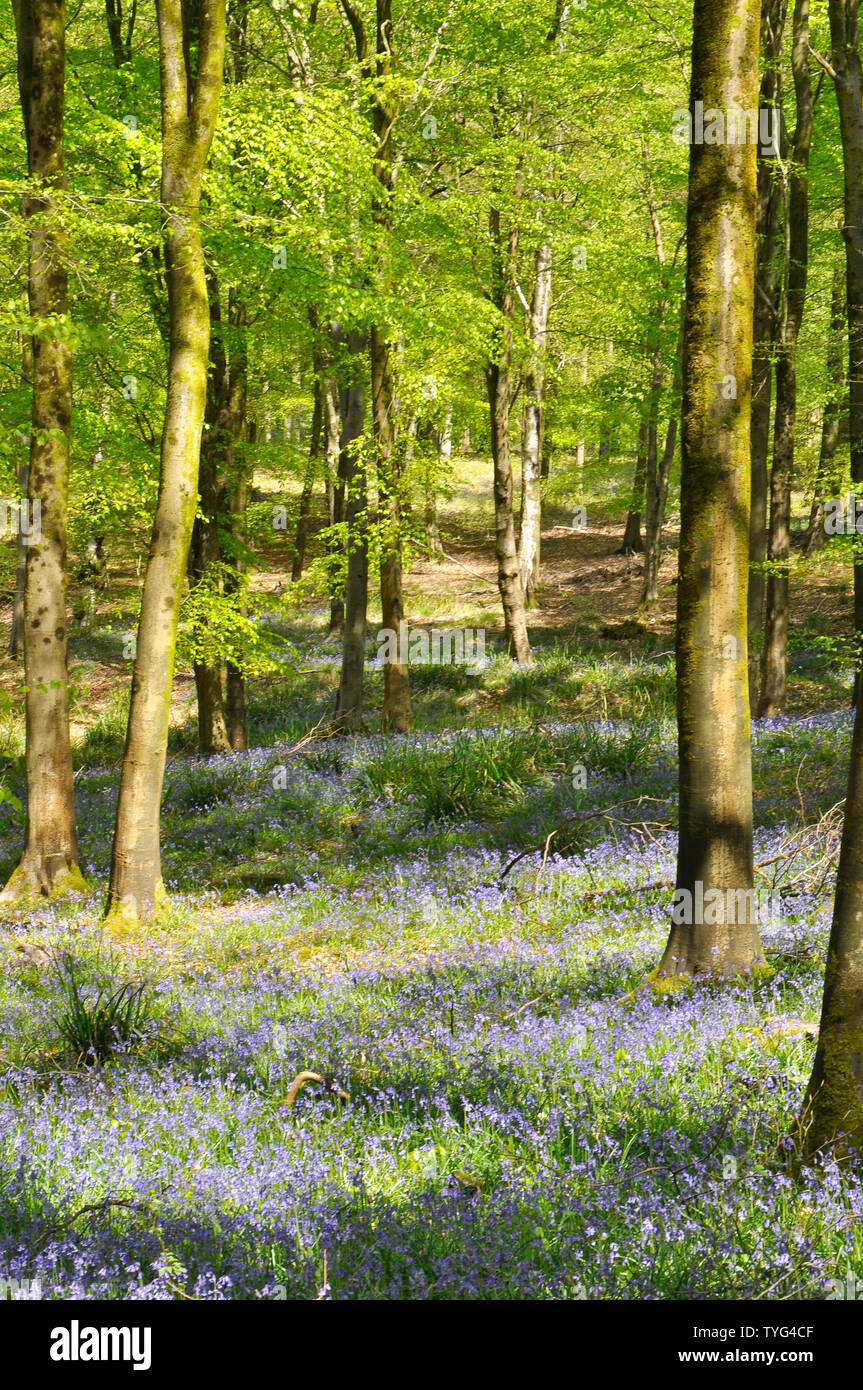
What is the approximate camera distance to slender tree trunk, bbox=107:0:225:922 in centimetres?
892

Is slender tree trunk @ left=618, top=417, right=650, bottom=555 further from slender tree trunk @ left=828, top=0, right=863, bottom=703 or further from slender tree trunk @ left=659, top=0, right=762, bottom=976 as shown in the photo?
slender tree trunk @ left=659, top=0, right=762, bottom=976

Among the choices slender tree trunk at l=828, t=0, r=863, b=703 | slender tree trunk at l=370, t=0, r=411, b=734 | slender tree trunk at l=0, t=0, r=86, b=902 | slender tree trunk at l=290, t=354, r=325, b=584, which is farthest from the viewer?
slender tree trunk at l=290, t=354, r=325, b=584

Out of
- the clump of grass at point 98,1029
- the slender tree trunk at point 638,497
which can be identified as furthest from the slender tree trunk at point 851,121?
the slender tree trunk at point 638,497

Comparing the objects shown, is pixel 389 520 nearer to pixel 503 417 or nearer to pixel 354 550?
pixel 354 550

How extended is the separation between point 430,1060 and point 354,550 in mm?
10976

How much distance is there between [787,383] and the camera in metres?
14.5

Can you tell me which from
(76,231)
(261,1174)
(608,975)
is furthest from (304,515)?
(261,1174)

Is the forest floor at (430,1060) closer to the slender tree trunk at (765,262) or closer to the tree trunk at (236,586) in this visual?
the tree trunk at (236,586)

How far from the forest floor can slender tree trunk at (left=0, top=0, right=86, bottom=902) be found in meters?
0.72

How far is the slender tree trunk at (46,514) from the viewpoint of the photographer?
9.44 metres

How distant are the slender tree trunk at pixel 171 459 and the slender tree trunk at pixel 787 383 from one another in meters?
8.28

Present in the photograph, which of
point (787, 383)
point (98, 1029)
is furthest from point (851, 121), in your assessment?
point (98, 1029)

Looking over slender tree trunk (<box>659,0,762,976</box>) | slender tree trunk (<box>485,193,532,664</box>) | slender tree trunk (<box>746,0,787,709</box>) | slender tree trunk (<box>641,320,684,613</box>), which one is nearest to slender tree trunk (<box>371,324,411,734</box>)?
slender tree trunk (<box>485,193,532,664</box>)

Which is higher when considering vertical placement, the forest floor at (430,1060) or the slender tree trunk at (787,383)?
the slender tree trunk at (787,383)
